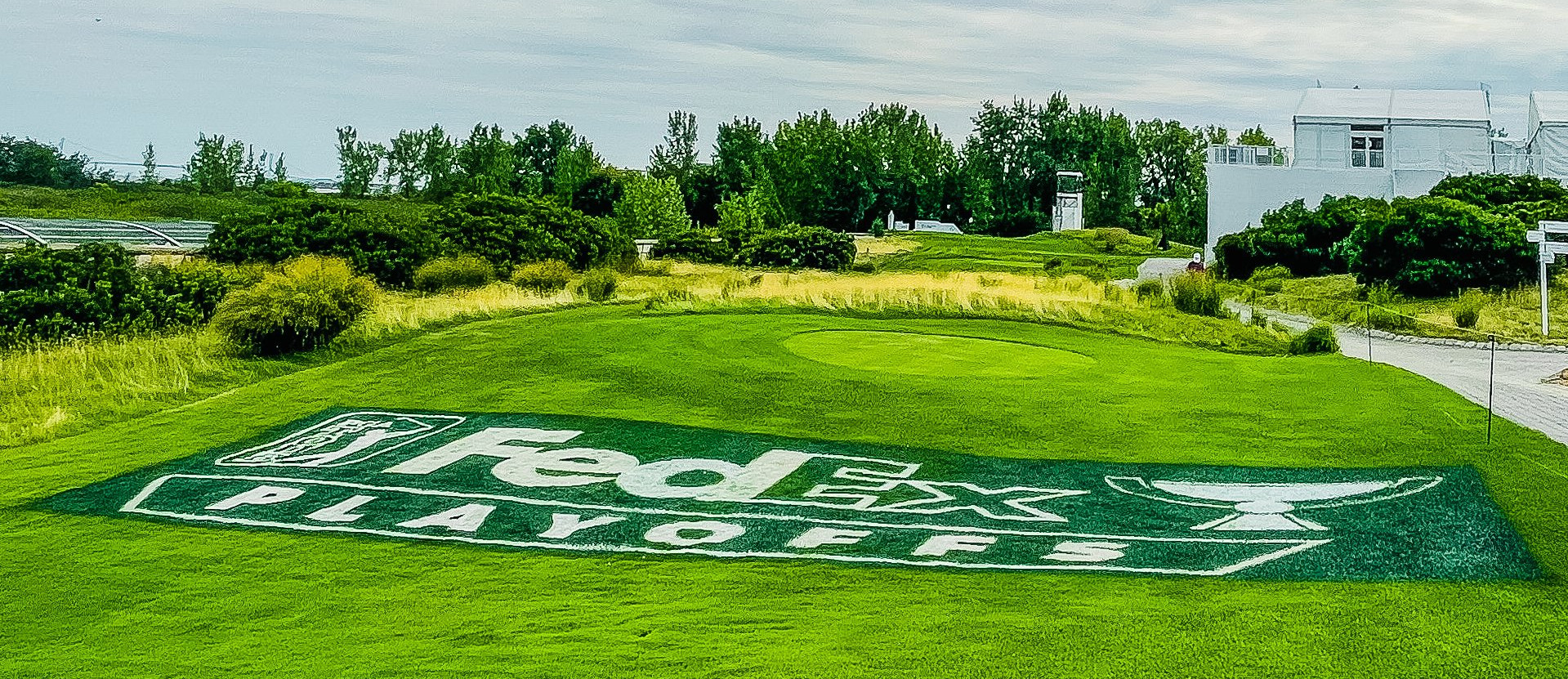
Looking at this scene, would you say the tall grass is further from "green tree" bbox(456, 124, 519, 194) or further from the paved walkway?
"green tree" bbox(456, 124, 519, 194)

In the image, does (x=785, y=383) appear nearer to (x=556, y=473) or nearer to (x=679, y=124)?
(x=556, y=473)

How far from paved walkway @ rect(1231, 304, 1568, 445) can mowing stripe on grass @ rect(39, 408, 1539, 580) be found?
143 inches

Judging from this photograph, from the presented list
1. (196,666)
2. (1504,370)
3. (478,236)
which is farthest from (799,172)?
(196,666)

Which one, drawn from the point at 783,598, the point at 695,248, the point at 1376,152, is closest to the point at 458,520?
the point at 783,598

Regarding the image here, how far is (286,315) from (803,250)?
24263 mm

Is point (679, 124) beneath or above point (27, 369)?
above

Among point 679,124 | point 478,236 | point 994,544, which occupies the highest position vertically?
point 679,124

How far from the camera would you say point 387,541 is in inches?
417

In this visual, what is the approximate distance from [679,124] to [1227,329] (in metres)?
56.6

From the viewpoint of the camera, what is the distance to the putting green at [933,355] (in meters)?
18.5

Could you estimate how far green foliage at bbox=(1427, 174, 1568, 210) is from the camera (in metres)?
35.5

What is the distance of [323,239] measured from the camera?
30.5 m

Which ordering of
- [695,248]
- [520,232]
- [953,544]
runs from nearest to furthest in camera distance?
1. [953,544]
2. [520,232]
3. [695,248]

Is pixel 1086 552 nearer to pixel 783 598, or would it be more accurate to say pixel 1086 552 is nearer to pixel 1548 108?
pixel 783 598
